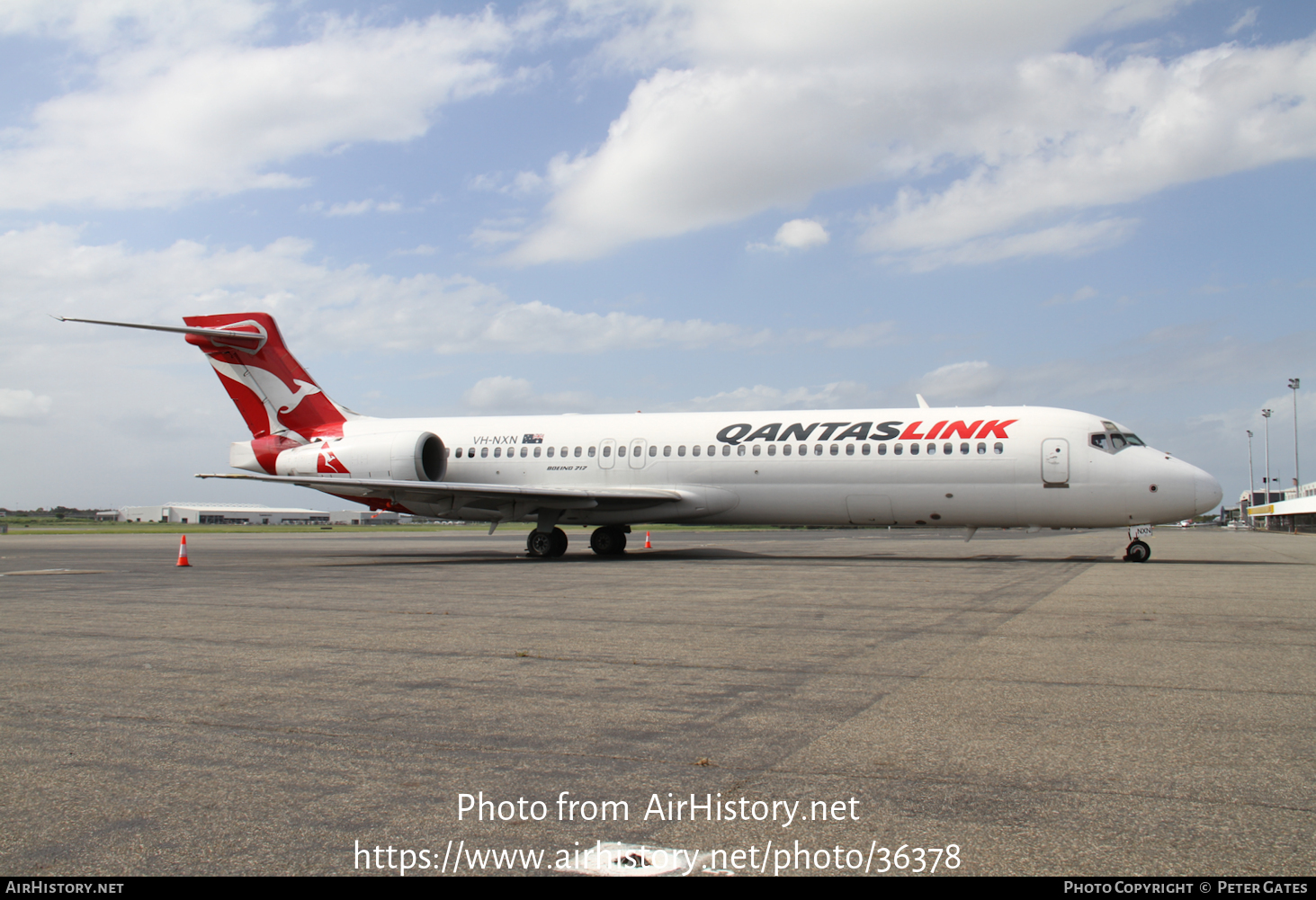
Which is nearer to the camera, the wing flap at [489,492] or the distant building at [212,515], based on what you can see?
the wing flap at [489,492]

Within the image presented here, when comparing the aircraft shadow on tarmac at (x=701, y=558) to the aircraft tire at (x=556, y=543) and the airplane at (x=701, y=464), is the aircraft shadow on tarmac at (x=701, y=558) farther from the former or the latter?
the airplane at (x=701, y=464)

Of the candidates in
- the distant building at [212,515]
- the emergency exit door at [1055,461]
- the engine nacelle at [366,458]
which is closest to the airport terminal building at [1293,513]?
the emergency exit door at [1055,461]

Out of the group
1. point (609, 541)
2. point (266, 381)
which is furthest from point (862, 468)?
point (266, 381)

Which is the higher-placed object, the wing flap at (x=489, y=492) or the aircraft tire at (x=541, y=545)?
the wing flap at (x=489, y=492)

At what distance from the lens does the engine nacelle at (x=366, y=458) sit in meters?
23.1

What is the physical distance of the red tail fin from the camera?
2455cm

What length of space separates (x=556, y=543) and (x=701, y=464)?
3939mm

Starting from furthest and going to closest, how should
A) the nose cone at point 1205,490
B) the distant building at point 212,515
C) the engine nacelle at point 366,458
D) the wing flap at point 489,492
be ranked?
the distant building at point 212,515, the engine nacelle at point 366,458, the wing flap at point 489,492, the nose cone at point 1205,490

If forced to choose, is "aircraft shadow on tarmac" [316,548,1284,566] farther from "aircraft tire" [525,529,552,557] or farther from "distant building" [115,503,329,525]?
"distant building" [115,503,329,525]

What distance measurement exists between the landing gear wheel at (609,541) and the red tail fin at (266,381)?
757 centimetres

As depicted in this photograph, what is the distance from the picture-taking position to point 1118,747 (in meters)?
4.75

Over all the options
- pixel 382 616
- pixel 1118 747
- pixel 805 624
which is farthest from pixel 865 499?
pixel 1118 747

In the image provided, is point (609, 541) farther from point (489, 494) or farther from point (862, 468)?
point (862, 468)

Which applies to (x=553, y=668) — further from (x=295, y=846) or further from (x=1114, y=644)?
(x=1114, y=644)
